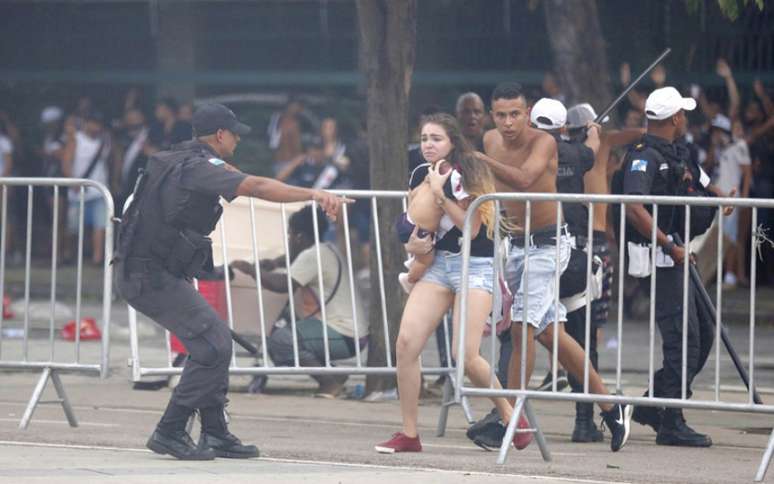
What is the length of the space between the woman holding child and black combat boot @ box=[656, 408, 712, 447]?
0.97 meters

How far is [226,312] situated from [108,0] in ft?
37.4

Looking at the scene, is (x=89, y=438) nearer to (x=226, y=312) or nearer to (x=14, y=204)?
(x=226, y=312)

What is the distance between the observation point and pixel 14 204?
819 inches

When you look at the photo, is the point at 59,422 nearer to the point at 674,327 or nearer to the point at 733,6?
the point at 674,327

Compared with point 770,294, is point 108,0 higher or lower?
higher

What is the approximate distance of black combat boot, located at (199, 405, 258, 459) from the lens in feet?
26.5

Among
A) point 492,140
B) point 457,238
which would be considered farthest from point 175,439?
point 492,140

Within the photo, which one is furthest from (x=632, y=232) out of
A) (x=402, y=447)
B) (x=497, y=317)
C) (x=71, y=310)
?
(x=71, y=310)

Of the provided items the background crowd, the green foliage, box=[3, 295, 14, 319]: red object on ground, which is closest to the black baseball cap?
the green foliage

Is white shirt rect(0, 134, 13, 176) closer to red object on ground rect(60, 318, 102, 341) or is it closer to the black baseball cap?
red object on ground rect(60, 318, 102, 341)

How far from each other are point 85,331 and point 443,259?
6.07m

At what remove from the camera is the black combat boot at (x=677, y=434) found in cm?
879

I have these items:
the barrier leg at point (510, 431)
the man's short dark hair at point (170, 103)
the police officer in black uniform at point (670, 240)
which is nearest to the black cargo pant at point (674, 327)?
the police officer in black uniform at point (670, 240)

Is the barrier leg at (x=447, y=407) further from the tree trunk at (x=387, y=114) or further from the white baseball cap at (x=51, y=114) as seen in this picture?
the white baseball cap at (x=51, y=114)
